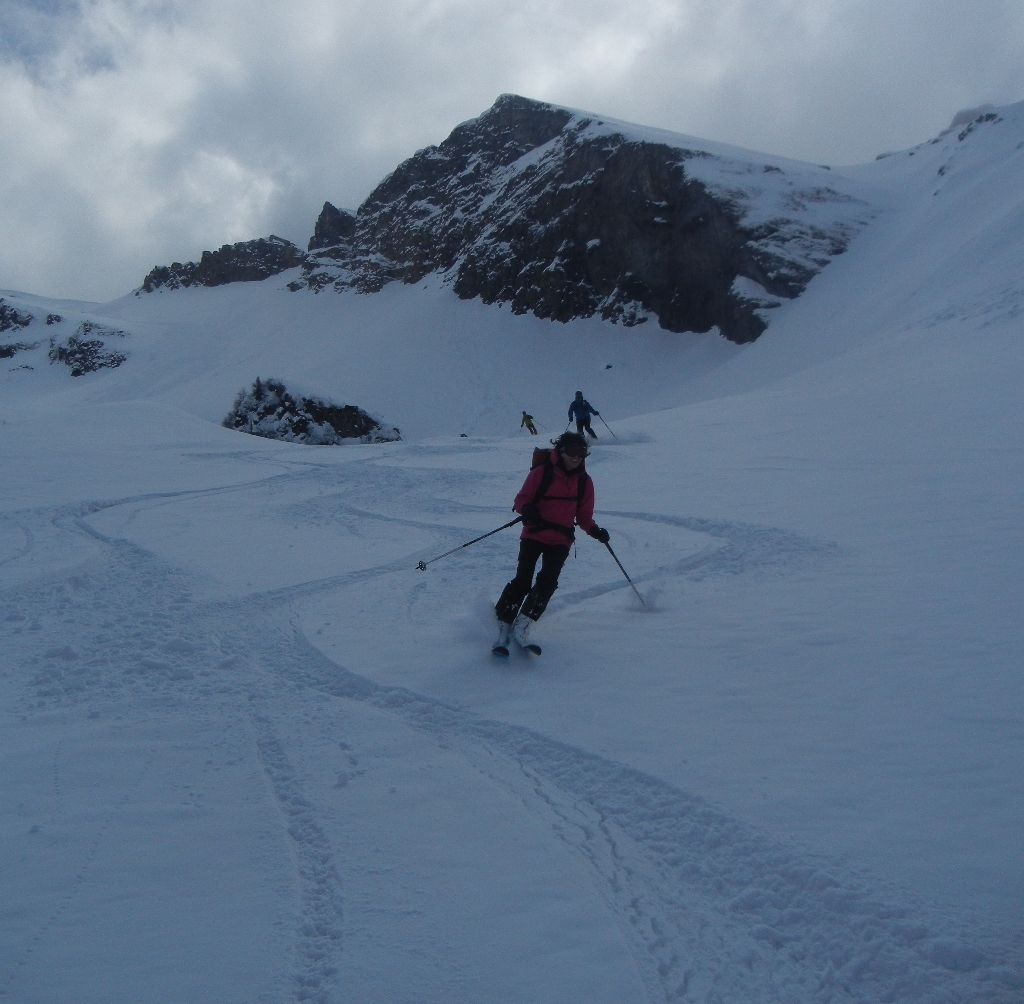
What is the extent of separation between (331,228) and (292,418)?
57.6 metres

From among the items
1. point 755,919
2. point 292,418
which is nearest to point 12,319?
point 292,418

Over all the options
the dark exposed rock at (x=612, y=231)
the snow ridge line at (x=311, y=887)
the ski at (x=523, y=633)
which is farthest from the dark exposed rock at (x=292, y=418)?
the snow ridge line at (x=311, y=887)

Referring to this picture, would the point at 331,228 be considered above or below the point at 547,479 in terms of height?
above

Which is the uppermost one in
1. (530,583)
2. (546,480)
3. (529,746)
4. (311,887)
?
(546,480)

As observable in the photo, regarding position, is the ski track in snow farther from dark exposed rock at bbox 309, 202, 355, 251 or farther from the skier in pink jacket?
dark exposed rock at bbox 309, 202, 355, 251

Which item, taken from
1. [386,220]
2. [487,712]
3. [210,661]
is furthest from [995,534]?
[386,220]

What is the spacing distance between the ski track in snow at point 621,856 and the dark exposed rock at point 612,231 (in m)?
38.5

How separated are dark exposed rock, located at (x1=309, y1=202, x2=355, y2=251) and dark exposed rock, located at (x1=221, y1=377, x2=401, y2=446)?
174ft

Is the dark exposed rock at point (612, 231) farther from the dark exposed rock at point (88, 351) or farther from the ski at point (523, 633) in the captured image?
the ski at point (523, 633)

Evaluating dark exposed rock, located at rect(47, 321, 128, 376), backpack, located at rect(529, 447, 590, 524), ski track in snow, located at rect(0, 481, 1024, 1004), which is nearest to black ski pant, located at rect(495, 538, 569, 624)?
backpack, located at rect(529, 447, 590, 524)

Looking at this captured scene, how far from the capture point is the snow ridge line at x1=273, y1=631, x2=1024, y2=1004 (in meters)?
2.49

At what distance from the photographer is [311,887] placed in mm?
2969

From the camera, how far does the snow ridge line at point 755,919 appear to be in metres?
2.49

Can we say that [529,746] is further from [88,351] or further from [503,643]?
[88,351]
